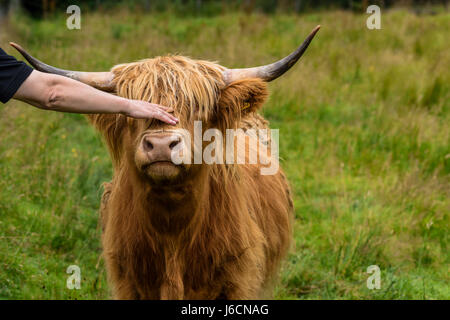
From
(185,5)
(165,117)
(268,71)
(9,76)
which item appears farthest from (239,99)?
(185,5)

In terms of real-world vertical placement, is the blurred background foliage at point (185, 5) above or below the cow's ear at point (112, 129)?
above

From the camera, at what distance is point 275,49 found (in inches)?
396

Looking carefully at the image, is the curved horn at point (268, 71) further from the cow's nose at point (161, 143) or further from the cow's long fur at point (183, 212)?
the cow's nose at point (161, 143)

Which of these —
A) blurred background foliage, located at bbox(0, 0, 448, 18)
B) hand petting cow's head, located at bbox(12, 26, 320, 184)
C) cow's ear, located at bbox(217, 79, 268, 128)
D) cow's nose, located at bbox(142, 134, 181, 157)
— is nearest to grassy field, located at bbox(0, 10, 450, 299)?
hand petting cow's head, located at bbox(12, 26, 320, 184)

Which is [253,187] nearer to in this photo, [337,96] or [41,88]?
[41,88]

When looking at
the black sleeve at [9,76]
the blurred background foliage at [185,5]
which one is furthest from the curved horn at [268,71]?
the blurred background foliage at [185,5]

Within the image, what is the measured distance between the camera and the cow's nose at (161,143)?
246 cm

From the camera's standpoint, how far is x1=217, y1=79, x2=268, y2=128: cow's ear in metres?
2.97

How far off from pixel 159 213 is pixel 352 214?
8.10 feet

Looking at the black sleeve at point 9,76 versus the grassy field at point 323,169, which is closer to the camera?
the black sleeve at point 9,76

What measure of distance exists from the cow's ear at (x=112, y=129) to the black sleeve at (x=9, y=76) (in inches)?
25.6

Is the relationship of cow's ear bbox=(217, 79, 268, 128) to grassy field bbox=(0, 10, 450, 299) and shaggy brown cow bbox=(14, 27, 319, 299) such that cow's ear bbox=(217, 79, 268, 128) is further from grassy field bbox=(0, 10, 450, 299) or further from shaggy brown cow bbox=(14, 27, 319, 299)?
grassy field bbox=(0, 10, 450, 299)

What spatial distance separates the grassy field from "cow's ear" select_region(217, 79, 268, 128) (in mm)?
1666

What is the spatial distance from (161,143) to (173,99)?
376mm
